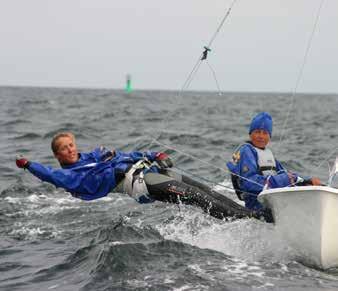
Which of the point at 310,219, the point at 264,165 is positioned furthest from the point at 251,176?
the point at 310,219

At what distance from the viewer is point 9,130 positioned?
60.7 ft

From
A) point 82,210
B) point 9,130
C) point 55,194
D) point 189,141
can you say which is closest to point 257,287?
point 82,210

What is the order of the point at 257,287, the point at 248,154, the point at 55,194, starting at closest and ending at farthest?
the point at 257,287
the point at 248,154
the point at 55,194

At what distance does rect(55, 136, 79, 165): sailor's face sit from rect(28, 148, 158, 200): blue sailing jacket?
55 millimetres

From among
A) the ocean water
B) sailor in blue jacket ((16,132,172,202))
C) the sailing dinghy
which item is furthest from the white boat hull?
sailor in blue jacket ((16,132,172,202))

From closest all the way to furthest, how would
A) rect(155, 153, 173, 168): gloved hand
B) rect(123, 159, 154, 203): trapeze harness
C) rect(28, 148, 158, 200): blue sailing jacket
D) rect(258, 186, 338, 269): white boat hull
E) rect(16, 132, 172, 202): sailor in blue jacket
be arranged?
rect(258, 186, 338, 269): white boat hull < rect(28, 148, 158, 200): blue sailing jacket < rect(16, 132, 172, 202): sailor in blue jacket < rect(123, 159, 154, 203): trapeze harness < rect(155, 153, 173, 168): gloved hand

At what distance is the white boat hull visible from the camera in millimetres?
5359

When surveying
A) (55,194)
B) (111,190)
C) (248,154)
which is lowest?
(55,194)

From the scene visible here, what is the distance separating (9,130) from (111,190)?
41.8ft

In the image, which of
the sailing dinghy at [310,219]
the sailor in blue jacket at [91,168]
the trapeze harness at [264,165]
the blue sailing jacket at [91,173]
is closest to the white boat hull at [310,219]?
the sailing dinghy at [310,219]

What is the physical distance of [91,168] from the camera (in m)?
6.33

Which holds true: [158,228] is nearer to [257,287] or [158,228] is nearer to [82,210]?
[82,210]

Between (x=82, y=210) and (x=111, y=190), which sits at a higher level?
(x=111, y=190)

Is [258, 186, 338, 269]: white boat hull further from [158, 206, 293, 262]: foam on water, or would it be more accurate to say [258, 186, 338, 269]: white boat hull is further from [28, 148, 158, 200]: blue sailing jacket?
[28, 148, 158, 200]: blue sailing jacket
